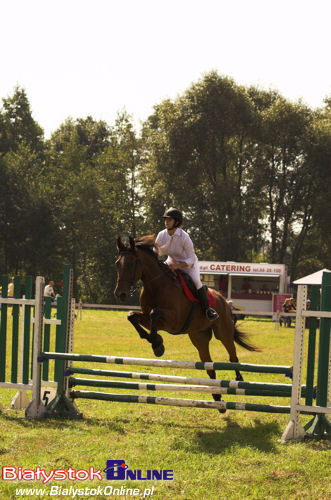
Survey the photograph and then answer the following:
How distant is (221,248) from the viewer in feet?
129

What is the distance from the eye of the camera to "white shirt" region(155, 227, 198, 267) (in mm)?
7316

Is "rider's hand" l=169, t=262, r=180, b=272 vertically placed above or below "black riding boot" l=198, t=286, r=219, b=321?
above

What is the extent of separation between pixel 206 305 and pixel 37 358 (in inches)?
86.1

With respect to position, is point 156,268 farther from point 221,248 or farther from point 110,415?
point 221,248

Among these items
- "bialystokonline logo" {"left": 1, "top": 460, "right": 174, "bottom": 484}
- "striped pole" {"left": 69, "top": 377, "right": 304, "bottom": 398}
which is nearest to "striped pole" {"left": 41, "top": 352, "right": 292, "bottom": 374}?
"striped pole" {"left": 69, "top": 377, "right": 304, "bottom": 398}

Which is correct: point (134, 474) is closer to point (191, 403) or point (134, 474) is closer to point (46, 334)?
point (191, 403)

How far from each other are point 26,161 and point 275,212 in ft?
61.9

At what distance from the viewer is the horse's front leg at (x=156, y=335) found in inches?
257

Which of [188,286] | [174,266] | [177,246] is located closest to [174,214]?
[177,246]

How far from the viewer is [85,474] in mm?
4449

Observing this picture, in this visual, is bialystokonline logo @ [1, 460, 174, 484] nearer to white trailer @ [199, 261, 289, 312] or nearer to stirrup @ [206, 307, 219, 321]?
stirrup @ [206, 307, 219, 321]

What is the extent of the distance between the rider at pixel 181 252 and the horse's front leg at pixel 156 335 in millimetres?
777

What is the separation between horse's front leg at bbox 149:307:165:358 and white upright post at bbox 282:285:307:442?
60.7 inches

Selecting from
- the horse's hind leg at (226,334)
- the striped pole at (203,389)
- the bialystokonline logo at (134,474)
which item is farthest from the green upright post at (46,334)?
the bialystokonline logo at (134,474)
